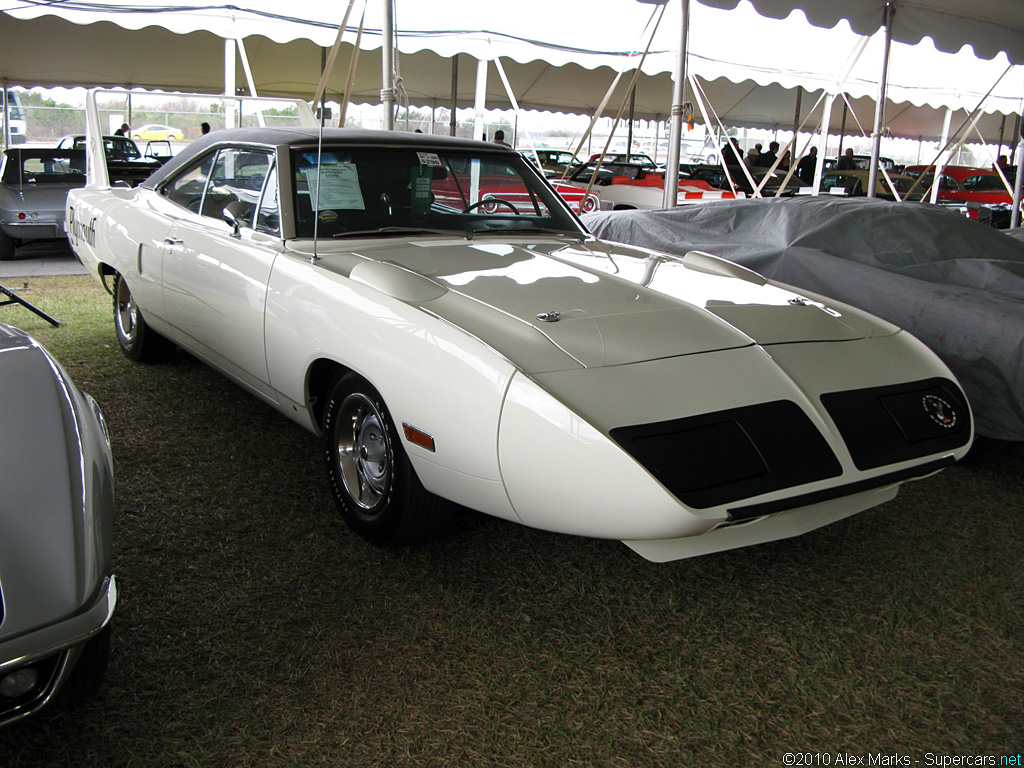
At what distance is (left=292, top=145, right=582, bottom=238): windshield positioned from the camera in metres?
3.22

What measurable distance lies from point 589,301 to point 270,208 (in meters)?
1.43

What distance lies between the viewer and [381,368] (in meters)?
2.44

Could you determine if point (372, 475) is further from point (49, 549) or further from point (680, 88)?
point (680, 88)

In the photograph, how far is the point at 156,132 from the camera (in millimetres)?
29906

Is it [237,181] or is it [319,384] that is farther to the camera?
[237,181]

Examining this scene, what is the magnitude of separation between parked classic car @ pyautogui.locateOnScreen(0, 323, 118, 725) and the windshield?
1.50m

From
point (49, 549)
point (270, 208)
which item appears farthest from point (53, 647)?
point (270, 208)

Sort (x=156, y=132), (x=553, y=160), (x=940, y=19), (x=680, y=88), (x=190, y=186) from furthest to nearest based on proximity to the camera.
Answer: (x=156, y=132) < (x=553, y=160) < (x=940, y=19) < (x=680, y=88) < (x=190, y=186)

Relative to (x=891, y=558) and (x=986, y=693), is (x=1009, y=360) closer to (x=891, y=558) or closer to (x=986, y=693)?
(x=891, y=558)

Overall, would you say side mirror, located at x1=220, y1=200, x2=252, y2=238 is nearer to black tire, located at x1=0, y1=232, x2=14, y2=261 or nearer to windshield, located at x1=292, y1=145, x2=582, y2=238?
windshield, located at x1=292, y1=145, x2=582, y2=238

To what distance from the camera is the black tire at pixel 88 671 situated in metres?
1.78

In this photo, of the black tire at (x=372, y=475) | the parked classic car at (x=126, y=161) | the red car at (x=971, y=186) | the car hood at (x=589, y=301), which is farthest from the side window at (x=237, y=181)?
the red car at (x=971, y=186)

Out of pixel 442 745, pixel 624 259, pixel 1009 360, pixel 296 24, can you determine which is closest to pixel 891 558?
pixel 1009 360

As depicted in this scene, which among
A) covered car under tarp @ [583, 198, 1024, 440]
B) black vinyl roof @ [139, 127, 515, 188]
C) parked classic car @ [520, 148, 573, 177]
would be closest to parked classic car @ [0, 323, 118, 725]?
black vinyl roof @ [139, 127, 515, 188]
